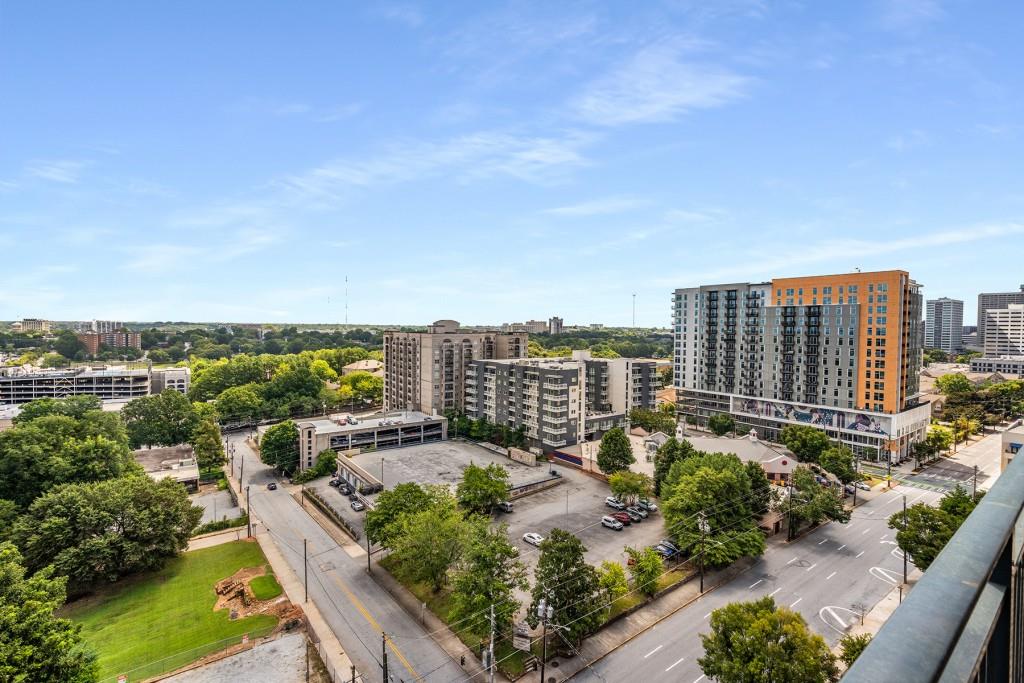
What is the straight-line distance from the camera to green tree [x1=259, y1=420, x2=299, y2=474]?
6184cm

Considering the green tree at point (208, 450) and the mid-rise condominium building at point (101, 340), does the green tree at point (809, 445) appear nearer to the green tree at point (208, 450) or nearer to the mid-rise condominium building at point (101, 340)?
the green tree at point (208, 450)

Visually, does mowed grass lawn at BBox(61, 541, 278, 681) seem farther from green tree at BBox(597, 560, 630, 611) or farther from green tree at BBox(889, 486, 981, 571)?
green tree at BBox(889, 486, 981, 571)

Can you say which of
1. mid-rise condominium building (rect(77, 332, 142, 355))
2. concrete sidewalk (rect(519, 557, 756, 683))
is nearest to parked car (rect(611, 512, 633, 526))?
concrete sidewalk (rect(519, 557, 756, 683))

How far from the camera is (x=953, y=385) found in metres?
91.9

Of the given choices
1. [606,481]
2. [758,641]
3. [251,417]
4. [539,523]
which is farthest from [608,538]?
[251,417]

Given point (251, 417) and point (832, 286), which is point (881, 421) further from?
point (251, 417)

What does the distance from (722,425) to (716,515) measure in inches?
1506

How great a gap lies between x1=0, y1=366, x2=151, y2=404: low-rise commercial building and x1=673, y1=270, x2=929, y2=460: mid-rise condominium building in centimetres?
10093

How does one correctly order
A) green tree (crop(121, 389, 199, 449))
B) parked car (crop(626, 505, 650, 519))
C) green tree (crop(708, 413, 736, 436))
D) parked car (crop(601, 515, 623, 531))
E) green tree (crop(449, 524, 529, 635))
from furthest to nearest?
green tree (crop(708, 413, 736, 436)) < green tree (crop(121, 389, 199, 449)) < parked car (crop(626, 505, 650, 519)) < parked car (crop(601, 515, 623, 531)) < green tree (crop(449, 524, 529, 635))

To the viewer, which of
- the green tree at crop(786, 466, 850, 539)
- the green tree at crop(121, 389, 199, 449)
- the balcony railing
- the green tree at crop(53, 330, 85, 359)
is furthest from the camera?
the green tree at crop(53, 330, 85, 359)

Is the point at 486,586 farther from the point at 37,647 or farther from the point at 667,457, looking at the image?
the point at 667,457

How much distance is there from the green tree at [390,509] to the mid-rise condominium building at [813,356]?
5237cm

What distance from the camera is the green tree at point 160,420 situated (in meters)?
69.1

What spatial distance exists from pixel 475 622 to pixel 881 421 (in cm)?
5588
